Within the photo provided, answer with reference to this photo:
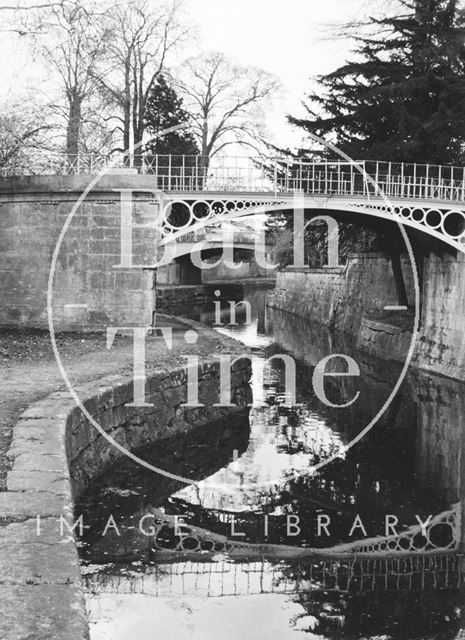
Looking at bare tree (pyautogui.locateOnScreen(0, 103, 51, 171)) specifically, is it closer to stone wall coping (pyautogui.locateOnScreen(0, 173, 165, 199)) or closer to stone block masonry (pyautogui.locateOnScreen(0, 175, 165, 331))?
stone wall coping (pyautogui.locateOnScreen(0, 173, 165, 199))

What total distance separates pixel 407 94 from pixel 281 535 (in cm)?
1320

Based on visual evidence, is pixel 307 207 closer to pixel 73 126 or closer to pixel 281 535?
pixel 73 126

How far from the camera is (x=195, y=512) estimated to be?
793 cm

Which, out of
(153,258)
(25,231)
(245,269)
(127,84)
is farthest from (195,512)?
(245,269)

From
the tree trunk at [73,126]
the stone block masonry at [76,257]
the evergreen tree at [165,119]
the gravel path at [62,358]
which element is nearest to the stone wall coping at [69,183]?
the stone block masonry at [76,257]

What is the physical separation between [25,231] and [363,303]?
43.4ft

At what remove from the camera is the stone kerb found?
3.54 m

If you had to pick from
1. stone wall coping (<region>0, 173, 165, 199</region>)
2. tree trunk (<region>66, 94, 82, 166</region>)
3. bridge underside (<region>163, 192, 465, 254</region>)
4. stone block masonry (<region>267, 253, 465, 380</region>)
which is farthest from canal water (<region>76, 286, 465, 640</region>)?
tree trunk (<region>66, 94, 82, 166</region>)

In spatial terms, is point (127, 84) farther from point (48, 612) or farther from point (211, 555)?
point (48, 612)

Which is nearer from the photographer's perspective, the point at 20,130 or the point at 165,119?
the point at 20,130

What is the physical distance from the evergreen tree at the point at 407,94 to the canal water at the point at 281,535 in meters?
7.50

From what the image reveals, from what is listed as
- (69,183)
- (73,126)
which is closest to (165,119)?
(73,126)

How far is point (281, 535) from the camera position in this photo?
7379mm

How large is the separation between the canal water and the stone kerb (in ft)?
1.01
